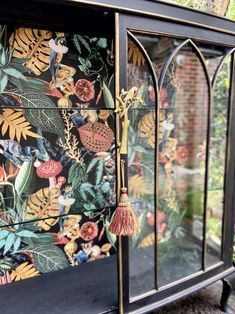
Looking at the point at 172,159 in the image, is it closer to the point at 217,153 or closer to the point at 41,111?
the point at 217,153

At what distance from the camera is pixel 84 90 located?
127 cm

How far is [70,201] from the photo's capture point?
4.24 feet

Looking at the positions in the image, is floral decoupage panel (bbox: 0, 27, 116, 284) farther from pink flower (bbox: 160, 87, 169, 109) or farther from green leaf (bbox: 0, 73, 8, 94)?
pink flower (bbox: 160, 87, 169, 109)

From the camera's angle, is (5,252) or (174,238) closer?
(5,252)

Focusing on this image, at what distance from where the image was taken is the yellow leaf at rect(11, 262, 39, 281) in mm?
1238

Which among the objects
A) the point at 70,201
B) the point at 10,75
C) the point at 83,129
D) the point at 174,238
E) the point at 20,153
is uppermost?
the point at 10,75

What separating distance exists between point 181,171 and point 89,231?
0.92 m

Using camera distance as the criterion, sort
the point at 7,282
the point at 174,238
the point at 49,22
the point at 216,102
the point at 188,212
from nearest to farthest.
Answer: the point at 49,22 → the point at 7,282 → the point at 174,238 → the point at 188,212 → the point at 216,102

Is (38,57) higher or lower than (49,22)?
lower

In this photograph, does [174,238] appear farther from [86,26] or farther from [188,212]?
[86,26]

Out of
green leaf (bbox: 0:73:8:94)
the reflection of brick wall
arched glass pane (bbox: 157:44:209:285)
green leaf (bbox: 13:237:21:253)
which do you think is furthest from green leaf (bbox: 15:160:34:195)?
the reflection of brick wall

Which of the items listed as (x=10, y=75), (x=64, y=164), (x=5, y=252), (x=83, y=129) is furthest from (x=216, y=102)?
(x=5, y=252)

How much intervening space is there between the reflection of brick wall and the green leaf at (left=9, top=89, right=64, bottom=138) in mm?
1179

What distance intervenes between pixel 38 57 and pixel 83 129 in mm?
393
